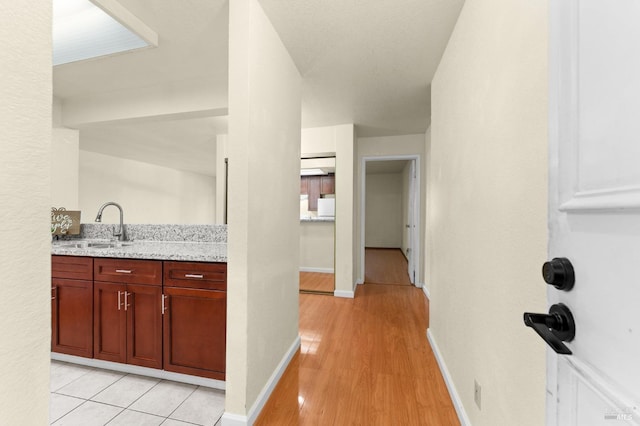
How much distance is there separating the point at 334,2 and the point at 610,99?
1573 millimetres

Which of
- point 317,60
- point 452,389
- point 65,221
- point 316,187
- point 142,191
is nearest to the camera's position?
point 452,389

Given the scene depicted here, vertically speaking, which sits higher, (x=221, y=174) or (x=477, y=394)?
(x=221, y=174)

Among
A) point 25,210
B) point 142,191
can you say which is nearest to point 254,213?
point 25,210

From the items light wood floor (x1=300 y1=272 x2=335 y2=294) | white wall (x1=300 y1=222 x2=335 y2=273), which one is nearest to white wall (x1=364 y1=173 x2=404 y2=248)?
white wall (x1=300 y1=222 x2=335 y2=273)

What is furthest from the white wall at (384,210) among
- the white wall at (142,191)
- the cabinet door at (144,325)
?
→ the cabinet door at (144,325)

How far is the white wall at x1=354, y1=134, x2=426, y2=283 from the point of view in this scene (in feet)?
13.4

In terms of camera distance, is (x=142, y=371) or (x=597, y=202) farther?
(x=142, y=371)

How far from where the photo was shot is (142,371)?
1856mm

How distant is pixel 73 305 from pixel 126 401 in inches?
33.6

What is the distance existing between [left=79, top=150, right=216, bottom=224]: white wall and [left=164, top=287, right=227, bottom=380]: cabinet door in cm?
242

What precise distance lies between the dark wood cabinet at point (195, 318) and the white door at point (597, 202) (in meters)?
1.62

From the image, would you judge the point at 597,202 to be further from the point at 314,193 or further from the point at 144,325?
the point at 314,193

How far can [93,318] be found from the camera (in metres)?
1.92

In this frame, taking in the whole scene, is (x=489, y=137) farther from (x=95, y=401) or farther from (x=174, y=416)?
(x=95, y=401)
